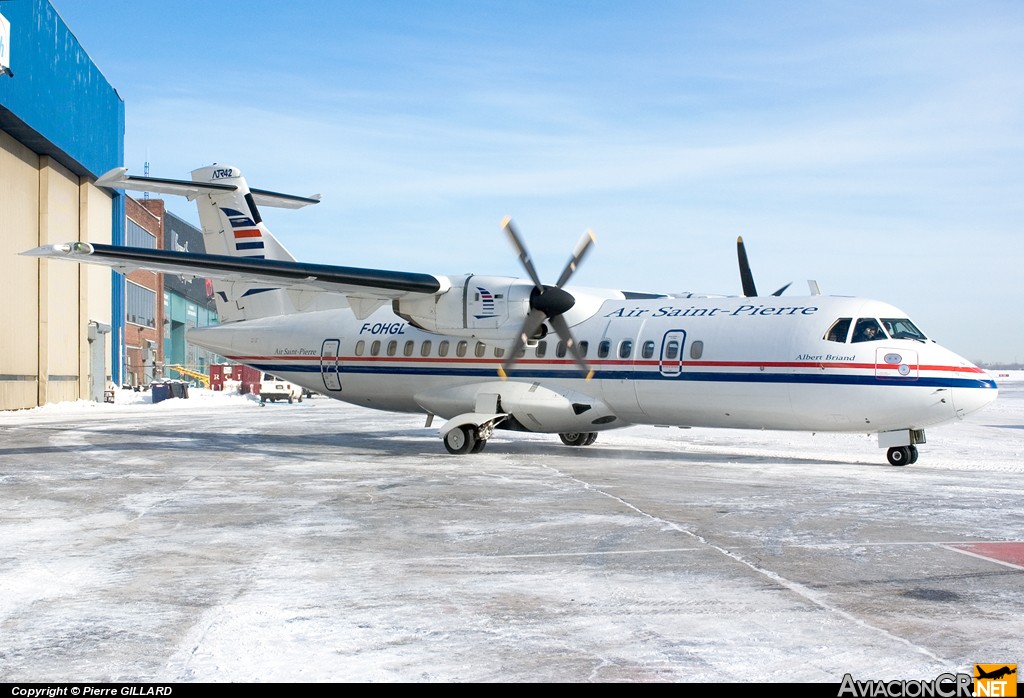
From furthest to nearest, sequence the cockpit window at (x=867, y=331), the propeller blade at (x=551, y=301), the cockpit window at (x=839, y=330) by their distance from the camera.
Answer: the propeller blade at (x=551, y=301) → the cockpit window at (x=839, y=330) → the cockpit window at (x=867, y=331)

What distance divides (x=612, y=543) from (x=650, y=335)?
9.79m

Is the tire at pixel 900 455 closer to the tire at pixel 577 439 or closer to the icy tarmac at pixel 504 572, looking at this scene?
the icy tarmac at pixel 504 572

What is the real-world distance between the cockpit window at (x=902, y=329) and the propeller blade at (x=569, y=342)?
5535 mm

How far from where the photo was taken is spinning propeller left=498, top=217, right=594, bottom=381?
58.7ft

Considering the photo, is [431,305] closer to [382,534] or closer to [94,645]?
[382,534]

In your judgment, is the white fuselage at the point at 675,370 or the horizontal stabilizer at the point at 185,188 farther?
the horizontal stabilizer at the point at 185,188

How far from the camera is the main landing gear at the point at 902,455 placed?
16812 millimetres

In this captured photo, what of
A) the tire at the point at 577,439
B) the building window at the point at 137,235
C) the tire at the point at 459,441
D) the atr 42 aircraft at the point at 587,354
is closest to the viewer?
the atr 42 aircraft at the point at 587,354

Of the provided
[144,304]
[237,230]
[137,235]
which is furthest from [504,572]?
[144,304]

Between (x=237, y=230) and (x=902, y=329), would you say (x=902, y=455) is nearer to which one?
(x=902, y=329)

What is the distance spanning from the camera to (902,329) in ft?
54.6

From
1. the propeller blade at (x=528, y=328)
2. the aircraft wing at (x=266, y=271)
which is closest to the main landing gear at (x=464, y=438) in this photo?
the propeller blade at (x=528, y=328)

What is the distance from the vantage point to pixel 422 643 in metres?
5.63

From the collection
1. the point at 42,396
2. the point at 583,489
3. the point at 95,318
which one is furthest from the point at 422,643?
the point at 95,318
